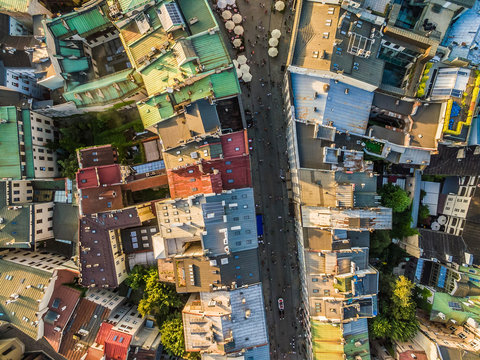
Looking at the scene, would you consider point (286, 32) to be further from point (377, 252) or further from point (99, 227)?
point (99, 227)

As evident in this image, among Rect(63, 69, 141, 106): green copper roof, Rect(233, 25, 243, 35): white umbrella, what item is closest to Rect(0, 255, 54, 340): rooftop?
Rect(63, 69, 141, 106): green copper roof

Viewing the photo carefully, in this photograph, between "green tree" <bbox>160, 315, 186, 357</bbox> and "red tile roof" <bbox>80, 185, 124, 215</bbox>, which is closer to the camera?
"green tree" <bbox>160, 315, 186, 357</bbox>

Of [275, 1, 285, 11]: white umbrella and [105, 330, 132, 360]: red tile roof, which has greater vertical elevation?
[275, 1, 285, 11]: white umbrella

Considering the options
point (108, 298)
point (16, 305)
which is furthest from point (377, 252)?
point (16, 305)

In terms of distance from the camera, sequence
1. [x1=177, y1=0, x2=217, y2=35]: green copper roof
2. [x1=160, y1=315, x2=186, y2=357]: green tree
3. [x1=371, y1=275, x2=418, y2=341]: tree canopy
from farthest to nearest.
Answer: [x1=160, y1=315, x2=186, y2=357]: green tree → [x1=371, y1=275, x2=418, y2=341]: tree canopy → [x1=177, y1=0, x2=217, y2=35]: green copper roof

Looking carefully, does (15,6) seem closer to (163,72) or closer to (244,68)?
(163,72)

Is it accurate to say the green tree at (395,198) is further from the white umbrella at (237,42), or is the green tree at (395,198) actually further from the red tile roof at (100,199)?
the red tile roof at (100,199)

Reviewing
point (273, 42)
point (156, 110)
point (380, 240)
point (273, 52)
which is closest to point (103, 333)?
point (156, 110)

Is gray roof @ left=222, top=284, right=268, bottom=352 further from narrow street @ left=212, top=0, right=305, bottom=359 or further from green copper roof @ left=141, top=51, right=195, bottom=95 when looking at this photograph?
green copper roof @ left=141, top=51, right=195, bottom=95
